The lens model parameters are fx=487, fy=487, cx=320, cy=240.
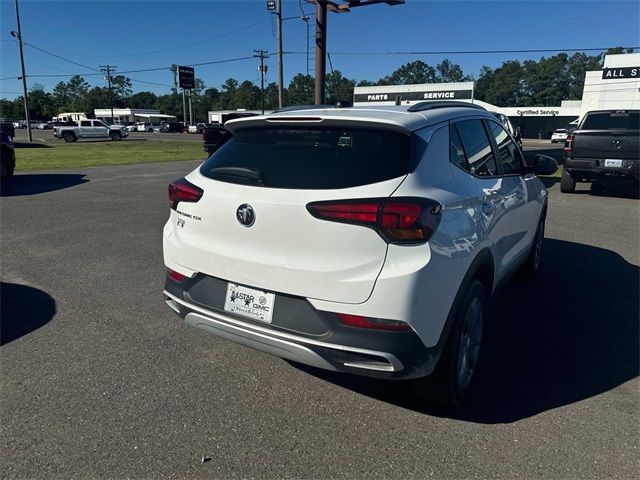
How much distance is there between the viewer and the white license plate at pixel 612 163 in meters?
10.5

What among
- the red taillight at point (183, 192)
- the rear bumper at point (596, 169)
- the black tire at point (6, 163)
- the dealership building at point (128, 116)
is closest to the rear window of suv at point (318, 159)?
the red taillight at point (183, 192)

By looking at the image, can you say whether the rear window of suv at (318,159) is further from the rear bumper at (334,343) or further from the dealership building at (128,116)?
the dealership building at (128,116)

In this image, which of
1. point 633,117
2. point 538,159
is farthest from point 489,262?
point 633,117

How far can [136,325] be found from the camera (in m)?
4.02

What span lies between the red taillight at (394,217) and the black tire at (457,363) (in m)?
0.58

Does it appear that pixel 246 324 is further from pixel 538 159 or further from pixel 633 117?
pixel 633 117

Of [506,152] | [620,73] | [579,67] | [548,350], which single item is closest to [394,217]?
[548,350]

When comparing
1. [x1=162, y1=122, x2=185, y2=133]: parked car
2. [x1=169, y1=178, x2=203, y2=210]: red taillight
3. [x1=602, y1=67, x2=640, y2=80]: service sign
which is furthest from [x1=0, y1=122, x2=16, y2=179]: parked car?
[x1=162, y1=122, x2=185, y2=133]: parked car

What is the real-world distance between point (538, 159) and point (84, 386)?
427cm

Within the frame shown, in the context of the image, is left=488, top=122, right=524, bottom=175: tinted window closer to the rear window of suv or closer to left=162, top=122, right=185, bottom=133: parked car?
the rear window of suv

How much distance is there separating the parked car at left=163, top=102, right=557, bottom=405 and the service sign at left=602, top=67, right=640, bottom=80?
182ft

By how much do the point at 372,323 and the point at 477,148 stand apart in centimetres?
170

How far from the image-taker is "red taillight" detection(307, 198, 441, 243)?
7.61ft

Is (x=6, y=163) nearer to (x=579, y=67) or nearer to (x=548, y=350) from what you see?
(x=548, y=350)
